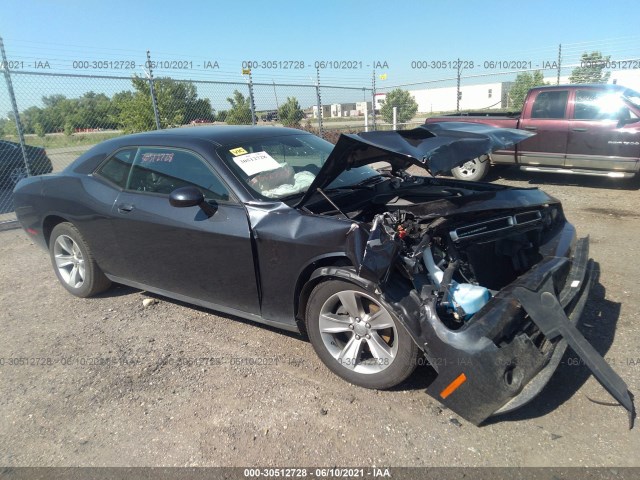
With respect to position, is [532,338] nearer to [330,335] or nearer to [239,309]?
[330,335]

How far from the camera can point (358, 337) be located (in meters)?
2.90

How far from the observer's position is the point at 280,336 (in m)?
3.66

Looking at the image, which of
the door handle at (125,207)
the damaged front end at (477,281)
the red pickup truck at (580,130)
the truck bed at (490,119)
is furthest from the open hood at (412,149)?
the truck bed at (490,119)

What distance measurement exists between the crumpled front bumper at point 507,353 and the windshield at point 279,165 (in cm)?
152

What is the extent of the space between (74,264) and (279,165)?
96.9 inches

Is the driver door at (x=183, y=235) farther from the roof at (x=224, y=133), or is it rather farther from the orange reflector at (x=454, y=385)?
the orange reflector at (x=454, y=385)

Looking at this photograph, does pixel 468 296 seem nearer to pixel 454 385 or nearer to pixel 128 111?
pixel 454 385

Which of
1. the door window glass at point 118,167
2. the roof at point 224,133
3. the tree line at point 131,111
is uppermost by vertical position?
the tree line at point 131,111

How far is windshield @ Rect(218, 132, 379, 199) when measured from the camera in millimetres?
3432

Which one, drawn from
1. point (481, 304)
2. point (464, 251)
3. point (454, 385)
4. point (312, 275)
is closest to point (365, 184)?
point (464, 251)

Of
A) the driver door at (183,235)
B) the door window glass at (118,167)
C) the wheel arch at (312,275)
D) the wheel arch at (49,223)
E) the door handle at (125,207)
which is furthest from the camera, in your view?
the wheel arch at (49,223)

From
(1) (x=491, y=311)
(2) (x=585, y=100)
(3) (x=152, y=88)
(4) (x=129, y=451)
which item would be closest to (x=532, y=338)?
(1) (x=491, y=311)

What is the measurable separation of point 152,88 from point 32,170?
110 inches

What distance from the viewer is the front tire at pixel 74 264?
14.4 feet
